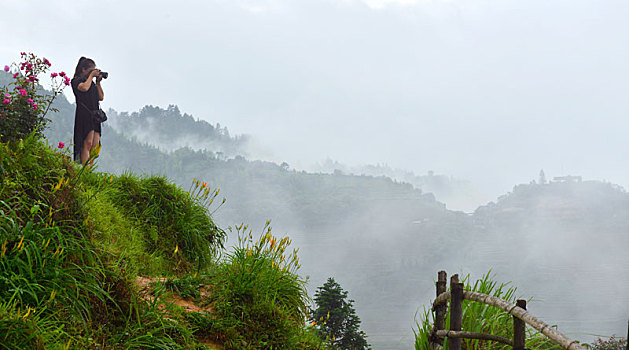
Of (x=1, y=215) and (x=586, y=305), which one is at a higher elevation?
(x=586, y=305)

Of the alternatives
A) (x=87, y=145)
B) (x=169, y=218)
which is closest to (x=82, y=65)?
(x=87, y=145)

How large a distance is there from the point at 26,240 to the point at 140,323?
1145 millimetres

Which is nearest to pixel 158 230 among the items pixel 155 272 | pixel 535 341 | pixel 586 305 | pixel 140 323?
pixel 155 272

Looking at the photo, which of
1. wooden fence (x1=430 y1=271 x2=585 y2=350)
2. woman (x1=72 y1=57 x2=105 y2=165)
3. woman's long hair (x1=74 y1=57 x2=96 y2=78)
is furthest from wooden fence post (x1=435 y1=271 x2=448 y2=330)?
woman's long hair (x1=74 y1=57 x2=96 y2=78)

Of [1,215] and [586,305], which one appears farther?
[586,305]

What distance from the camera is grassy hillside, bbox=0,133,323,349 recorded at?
12.3 ft

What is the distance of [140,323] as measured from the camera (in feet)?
14.2

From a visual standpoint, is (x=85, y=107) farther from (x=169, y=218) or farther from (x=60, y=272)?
(x=60, y=272)

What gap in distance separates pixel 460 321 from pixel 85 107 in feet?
23.4

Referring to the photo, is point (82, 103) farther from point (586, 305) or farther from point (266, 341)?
point (586, 305)

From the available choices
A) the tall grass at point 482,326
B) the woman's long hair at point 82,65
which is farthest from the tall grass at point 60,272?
the woman's long hair at point 82,65

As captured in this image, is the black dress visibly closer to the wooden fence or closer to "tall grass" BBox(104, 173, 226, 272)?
"tall grass" BBox(104, 173, 226, 272)

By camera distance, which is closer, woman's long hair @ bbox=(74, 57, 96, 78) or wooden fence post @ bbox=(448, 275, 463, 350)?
wooden fence post @ bbox=(448, 275, 463, 350)

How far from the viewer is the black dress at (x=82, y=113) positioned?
28.6 feet
